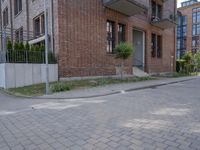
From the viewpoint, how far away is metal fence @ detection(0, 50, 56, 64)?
35.2 feet

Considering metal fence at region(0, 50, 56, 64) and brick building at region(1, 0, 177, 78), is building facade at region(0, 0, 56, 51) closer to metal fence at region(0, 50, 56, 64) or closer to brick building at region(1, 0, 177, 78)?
brick building at region(1, 0, 177, 78)

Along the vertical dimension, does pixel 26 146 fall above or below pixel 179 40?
below

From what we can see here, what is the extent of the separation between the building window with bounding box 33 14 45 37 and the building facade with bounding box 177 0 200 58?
134 feet

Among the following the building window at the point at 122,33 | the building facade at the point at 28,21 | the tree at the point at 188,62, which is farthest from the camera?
the tree at the point at 188,62

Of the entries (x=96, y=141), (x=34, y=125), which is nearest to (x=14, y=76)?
(x=34, y=125)

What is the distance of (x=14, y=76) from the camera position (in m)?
10.8

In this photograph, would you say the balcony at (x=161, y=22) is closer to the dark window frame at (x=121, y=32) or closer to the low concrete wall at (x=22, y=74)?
the dark window frame at (x=121, y=32)

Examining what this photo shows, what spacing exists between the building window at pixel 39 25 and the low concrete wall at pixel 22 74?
409cm

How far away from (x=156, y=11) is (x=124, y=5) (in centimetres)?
831

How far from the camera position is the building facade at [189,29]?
161ft


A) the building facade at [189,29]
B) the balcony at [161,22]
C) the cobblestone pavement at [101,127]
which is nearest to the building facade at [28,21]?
the cobblestone pavement at [101,127]

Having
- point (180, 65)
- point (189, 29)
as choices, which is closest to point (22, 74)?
point (180, 65)

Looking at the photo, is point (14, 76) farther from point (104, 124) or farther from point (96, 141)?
point (96, 141)

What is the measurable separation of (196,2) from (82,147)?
5612 centimetres
